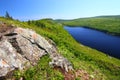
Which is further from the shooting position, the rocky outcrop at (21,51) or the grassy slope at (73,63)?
the grassy slope at (73,63)

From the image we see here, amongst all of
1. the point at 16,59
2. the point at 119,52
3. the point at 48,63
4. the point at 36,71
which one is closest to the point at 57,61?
the point at 48,63

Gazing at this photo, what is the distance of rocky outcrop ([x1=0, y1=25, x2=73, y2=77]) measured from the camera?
2056cm

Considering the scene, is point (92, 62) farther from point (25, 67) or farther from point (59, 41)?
point (25, 67)

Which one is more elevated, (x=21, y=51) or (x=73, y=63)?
(x=21, y=51)


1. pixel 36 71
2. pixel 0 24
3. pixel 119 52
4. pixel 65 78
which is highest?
pixel 0 24

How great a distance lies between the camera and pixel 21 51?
2308 cm

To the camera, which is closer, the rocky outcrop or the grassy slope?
the rocky outcrop

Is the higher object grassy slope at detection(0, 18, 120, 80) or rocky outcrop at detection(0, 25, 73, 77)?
rocky outcrop at detection(0, 25, 73, 77)

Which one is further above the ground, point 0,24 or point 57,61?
point 0,24

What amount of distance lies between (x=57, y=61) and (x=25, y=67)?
4.62 meters

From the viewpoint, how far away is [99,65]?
34031 millimetres

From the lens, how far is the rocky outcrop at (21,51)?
20559 millimetres

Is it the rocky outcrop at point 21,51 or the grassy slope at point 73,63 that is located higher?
the rocky outcrop at point 21,51

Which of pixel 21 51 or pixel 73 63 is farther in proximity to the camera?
pixel 73 63
